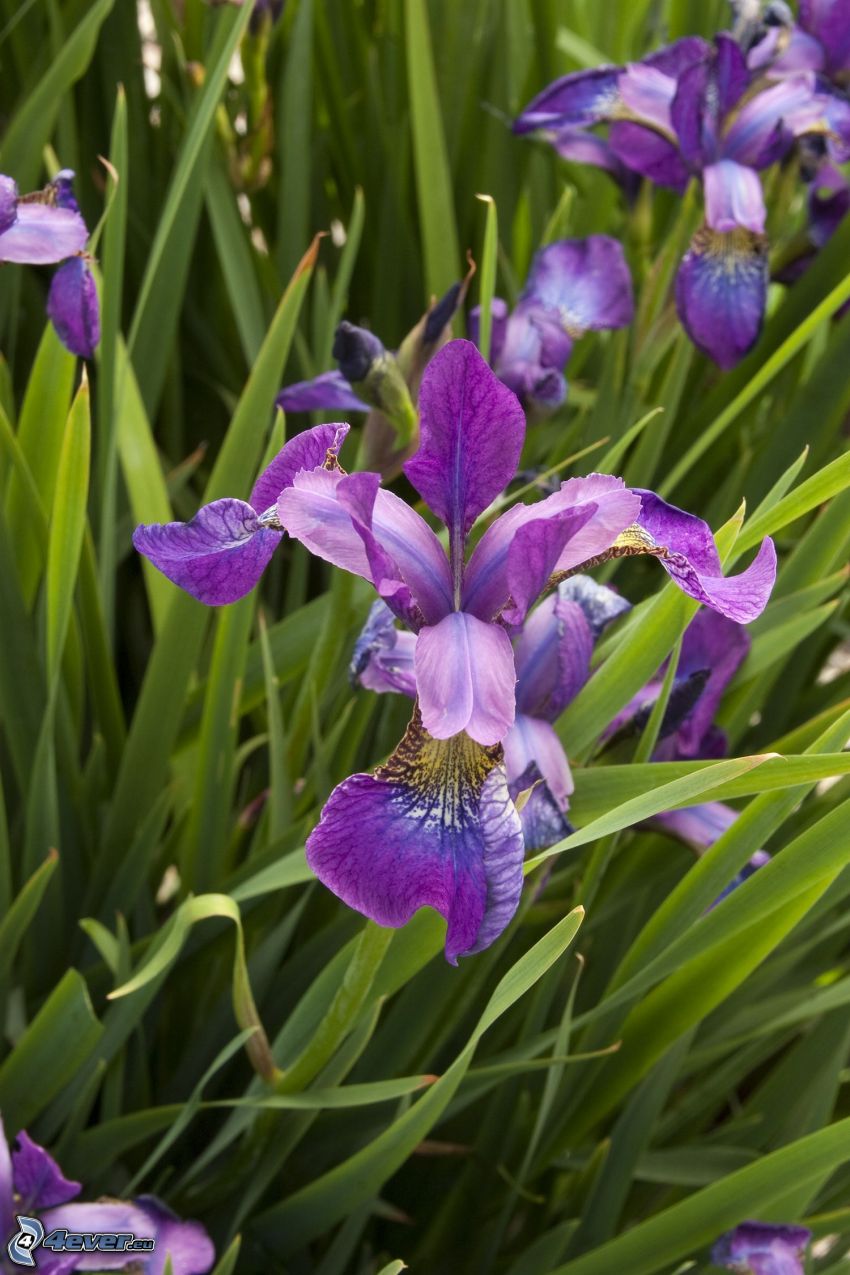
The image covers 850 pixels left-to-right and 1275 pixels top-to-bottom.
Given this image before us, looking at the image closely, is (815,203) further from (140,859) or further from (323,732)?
(140,859)

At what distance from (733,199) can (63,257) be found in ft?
1.72

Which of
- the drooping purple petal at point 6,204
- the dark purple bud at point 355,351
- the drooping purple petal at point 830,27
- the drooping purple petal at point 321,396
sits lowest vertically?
the drooping purple petal at point 321,396

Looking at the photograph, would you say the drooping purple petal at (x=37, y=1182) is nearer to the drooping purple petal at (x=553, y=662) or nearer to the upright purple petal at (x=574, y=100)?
the drooping purple petal at (x=553, y=662)

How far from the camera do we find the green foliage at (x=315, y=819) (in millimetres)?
683

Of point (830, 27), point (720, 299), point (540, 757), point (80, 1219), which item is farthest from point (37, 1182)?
point (830, 27)

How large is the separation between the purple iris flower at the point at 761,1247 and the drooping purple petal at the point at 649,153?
811 mm

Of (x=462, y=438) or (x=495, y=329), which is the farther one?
(x=495, y=329)

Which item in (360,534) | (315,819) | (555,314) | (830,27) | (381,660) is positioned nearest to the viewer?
(360,534)

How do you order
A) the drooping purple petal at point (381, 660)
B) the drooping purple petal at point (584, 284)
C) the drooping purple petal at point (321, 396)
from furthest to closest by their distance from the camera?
1. the drooping purple petal at point (584, 284)
2. the drooping purple petal at point (321, 396)
3. the drooping purple petal at point (381, 660)

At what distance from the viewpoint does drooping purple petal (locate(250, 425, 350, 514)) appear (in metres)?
0.56

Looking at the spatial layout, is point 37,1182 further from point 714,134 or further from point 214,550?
point 714,134

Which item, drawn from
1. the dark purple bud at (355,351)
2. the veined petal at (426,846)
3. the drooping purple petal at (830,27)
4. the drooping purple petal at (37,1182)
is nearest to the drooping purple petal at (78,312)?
the dark purple bud at (355,351)

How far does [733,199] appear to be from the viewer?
3.17 feet

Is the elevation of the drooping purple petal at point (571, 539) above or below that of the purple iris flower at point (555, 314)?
above
